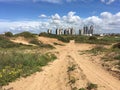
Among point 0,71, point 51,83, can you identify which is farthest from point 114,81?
point 0,71

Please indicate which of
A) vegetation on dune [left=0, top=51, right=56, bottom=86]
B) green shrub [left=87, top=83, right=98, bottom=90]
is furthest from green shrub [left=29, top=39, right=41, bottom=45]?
green shrub [left=87, top=83, right=98, bottom=90]

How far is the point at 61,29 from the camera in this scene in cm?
14162

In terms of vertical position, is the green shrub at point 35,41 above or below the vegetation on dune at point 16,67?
below

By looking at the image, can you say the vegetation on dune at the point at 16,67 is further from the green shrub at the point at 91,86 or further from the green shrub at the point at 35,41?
the green shrub at the point at 35,41

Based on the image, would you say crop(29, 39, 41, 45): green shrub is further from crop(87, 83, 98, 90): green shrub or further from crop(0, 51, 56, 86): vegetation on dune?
crop(87, 83, 98, 90): green shrub

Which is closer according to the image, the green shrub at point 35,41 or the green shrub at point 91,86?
the green shrub at point 91,86

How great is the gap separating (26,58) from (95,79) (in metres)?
7.92

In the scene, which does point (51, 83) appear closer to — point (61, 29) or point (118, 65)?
Answer: point (118, 65)

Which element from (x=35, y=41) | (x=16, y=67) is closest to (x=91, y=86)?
(x=16, y=67)

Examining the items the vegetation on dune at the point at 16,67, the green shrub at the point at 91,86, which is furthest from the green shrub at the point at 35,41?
the green shrub at the point at 91,86

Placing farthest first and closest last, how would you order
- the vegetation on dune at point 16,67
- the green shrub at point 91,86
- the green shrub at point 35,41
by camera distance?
the green shrub at point 35,41 → the vegetation on dune at point 16,67 → the green shrub at point 91,86

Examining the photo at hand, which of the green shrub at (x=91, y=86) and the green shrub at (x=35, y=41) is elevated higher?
the green shrub at (x=91, y=86)

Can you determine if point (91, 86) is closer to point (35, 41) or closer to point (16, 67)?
point (16, 67)

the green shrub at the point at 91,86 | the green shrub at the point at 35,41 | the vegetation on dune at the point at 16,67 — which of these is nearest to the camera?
the green shrub at the point at 91,86
